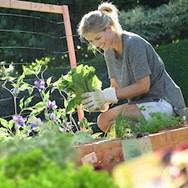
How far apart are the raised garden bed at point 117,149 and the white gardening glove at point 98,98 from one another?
0.75m

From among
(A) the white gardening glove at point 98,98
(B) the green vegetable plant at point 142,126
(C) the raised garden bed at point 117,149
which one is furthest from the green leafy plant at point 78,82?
(C) the raised garden bed at point 117,149

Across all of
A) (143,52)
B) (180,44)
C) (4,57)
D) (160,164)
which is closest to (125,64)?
(143,52)

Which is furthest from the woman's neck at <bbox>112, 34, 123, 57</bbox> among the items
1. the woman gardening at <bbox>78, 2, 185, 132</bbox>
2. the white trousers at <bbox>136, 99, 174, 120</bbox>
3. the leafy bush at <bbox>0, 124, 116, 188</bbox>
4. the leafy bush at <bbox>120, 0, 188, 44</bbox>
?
the leafy bush at <bbox>120, 0, 188, 44</bbox>

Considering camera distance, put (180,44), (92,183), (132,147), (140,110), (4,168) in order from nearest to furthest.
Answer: (92,183) → (4,168) → (132,147) → (140,110) → (180,44)

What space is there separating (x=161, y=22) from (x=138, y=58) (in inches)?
226

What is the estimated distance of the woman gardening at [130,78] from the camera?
3512 mm

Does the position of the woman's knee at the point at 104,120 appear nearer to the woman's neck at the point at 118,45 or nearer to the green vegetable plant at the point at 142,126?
the woman's neck at the point at 118,45

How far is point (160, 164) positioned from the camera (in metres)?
1.43

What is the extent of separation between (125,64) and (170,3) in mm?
5990

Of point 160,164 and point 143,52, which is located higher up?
point 143,52

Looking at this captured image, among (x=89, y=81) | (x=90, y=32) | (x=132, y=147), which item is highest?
(x=90, y=32)

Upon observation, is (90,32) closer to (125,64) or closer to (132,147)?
(125,64)

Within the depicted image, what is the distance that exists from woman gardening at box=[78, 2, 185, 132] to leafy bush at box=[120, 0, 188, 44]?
5326mm

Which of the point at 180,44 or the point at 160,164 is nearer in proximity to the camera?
the point at 160,164
